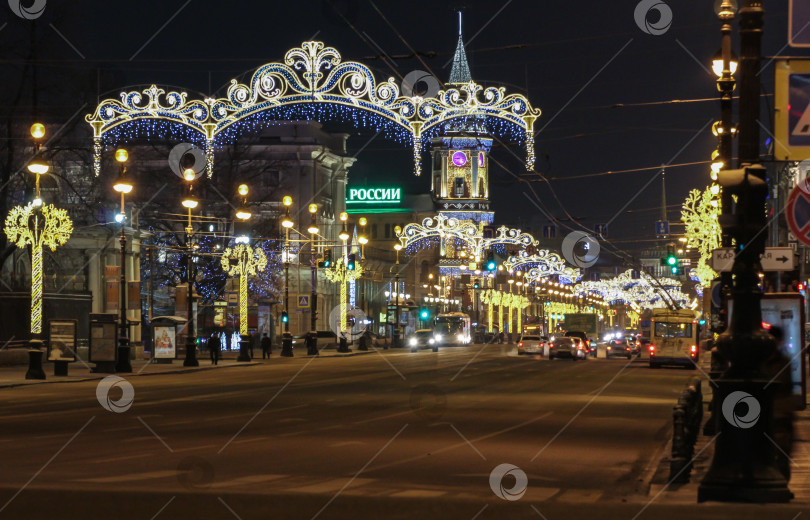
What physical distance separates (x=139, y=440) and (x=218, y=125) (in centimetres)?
1630

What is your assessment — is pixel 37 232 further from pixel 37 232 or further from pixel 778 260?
pixel 778 260

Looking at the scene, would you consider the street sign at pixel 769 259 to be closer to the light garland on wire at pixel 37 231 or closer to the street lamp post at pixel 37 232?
the street lamp post at pixel 37 232

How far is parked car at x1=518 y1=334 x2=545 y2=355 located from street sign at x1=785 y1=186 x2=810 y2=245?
215 ft

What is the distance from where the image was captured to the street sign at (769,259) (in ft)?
72.5

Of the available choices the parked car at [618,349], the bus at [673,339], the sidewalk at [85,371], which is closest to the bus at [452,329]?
the parked car at [618,349]

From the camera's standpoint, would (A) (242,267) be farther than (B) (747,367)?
Yes

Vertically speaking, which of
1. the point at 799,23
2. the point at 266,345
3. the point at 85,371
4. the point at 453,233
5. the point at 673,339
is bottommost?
the point at 266,345

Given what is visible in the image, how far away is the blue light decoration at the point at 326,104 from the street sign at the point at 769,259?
374 inches

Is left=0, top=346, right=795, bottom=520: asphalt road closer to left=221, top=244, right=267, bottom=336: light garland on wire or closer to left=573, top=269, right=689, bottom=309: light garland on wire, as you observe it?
left=221, top=244, right=267, bottom=336: light garland on wire

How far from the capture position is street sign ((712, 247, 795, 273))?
2209 centimetres

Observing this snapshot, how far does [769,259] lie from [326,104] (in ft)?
45.6

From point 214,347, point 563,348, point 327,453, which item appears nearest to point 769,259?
point 327,453

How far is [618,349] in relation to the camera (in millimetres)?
83500

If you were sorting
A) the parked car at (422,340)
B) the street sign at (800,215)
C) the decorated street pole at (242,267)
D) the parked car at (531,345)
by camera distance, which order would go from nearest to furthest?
the street sign at (800,215) < the decorated street pole at (242,267) < the parked car at (531,345) < the parked car at (422,340)
